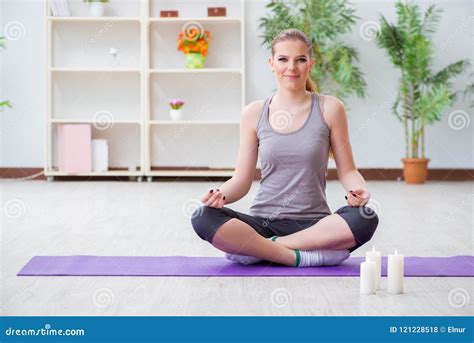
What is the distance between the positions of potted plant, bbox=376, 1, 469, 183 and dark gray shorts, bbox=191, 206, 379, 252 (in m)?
3.54

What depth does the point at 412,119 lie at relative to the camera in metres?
6.18

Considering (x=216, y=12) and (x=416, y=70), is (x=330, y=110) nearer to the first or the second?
(x=416, y=70)

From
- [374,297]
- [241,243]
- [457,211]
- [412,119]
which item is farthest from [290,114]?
[412,119]

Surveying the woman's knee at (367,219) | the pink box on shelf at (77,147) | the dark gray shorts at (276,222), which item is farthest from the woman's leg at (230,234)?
the pink box on shelf at (77,147)

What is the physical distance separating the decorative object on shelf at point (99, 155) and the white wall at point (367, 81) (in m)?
0.53

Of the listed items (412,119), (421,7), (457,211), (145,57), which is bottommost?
(457,211)

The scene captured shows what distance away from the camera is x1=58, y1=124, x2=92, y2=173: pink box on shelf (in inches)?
251

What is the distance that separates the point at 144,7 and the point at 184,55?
50cm

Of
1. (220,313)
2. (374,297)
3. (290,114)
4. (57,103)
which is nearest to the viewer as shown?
(220,313)

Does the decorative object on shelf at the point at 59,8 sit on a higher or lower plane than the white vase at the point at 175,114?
higher

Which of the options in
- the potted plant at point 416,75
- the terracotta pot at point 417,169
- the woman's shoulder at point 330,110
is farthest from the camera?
the terracotta pot at point 417,169

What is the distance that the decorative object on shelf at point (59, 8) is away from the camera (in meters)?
6.31

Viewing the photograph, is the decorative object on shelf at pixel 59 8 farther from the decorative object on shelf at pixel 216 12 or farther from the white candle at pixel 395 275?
the white candle at pixel 395 275

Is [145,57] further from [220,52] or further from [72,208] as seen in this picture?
[72,208]
